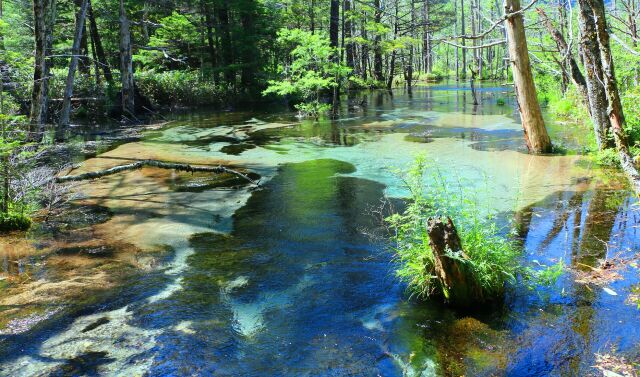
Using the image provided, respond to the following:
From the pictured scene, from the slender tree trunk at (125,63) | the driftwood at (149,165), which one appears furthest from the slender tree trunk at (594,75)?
the slender tree trunk at (125,63)

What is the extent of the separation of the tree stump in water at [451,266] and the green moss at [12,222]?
233 inches

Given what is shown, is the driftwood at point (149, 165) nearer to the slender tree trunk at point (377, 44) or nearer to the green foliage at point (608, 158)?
the green foliage at point (608, 158)

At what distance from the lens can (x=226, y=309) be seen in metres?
4.66

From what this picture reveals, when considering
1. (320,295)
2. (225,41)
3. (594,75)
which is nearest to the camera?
(320,295)

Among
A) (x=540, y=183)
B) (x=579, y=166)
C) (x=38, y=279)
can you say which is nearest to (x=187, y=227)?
(x=38, y=279)

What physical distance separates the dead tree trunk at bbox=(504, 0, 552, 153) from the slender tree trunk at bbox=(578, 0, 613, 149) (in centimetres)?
195

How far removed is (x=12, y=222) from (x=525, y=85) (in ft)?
32.4

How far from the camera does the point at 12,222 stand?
689cm

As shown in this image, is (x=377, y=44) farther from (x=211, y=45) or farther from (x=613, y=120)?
(x=613, y=120)

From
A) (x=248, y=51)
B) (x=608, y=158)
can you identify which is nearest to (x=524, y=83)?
(x=608, y=158)

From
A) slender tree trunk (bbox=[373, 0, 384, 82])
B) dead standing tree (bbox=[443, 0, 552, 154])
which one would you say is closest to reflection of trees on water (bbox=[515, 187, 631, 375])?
dead standing tree (bbox=[443, 0, 552, 154])

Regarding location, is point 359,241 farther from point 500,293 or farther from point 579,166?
point 579,166

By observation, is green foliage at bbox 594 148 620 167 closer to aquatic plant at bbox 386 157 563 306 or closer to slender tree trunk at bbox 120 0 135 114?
aquatic plant at bbox 386 157 563 306

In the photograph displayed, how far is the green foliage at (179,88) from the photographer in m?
23.3
